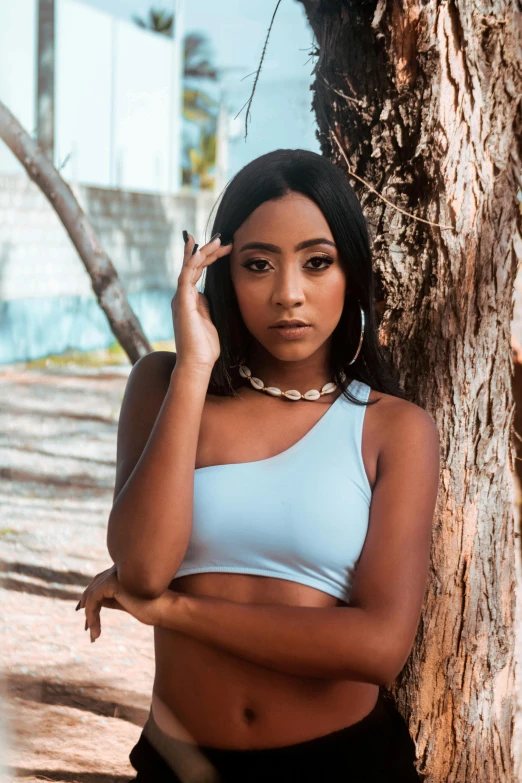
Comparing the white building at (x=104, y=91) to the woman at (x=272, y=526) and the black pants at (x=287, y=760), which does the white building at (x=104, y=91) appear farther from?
the black pants at (x=287, y=760)

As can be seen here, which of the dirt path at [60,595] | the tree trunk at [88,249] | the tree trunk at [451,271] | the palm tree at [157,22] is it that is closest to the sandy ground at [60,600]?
the dirt path at [60,595]

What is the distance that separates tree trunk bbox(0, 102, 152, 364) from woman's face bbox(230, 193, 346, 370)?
1.13 metres

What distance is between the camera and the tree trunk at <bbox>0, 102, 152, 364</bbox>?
8.37 ft

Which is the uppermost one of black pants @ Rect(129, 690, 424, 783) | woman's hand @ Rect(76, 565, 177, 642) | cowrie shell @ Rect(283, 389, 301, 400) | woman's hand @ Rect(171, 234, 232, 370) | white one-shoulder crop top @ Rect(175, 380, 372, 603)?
woman's hand @ Rect(171, 234, 232, 370)

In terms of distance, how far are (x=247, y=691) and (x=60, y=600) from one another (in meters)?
2.75

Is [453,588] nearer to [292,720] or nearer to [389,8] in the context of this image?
[292,720]

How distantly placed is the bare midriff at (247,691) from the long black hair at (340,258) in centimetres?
20

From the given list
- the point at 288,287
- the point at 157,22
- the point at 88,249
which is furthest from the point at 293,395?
the point at 157,22

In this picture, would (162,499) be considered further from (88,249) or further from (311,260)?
(88,249)

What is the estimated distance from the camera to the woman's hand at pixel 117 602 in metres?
1.38

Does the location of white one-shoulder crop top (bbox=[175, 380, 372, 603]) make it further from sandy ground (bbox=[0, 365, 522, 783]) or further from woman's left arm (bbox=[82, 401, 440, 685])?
sandy ground (bbox=[0, 365, 522, 783])

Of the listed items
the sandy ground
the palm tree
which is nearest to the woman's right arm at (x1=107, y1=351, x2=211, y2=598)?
the sandy ground

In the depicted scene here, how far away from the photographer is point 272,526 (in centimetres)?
138

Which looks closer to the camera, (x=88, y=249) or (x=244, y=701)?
(x=244, y=701)
